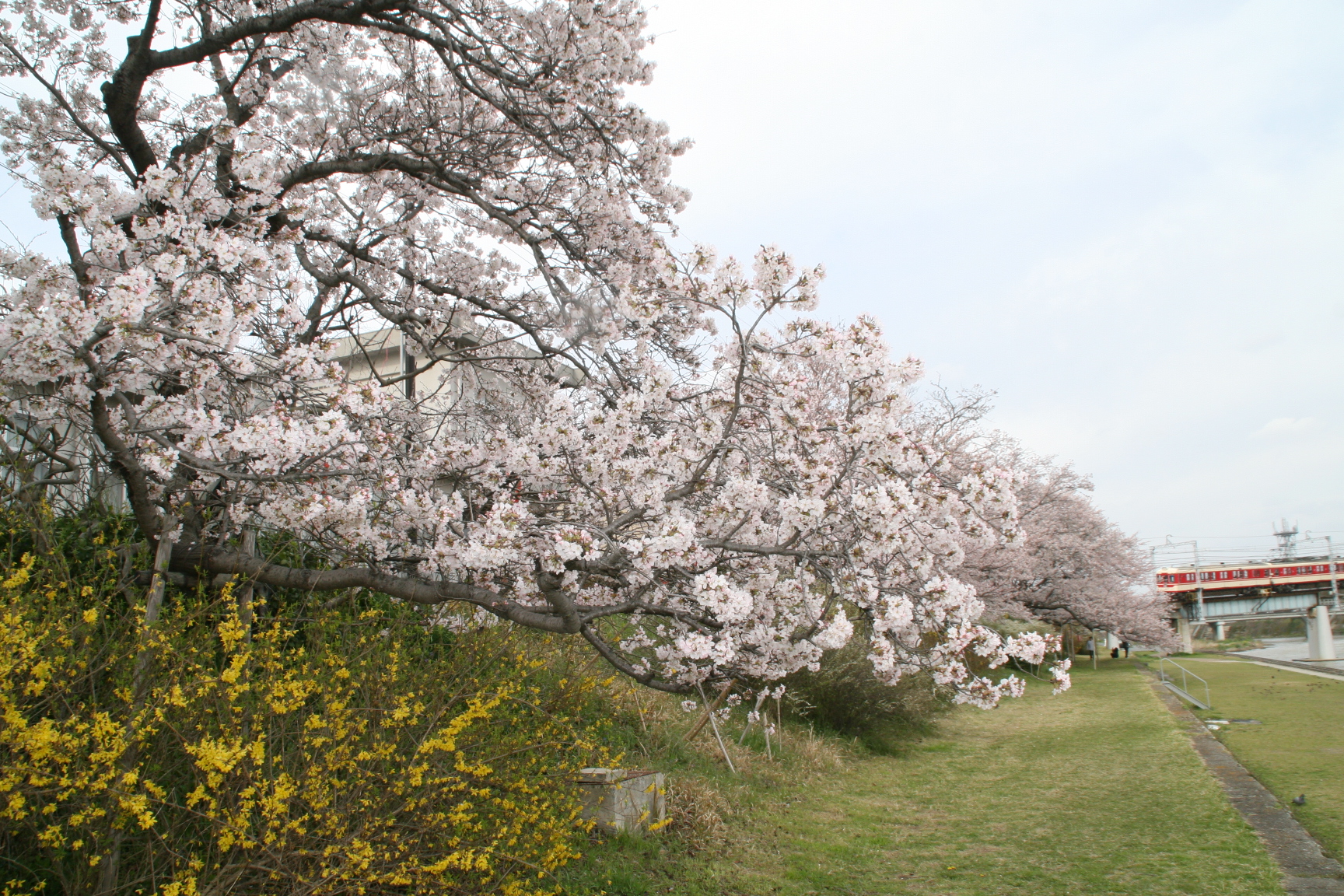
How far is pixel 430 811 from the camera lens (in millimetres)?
3512

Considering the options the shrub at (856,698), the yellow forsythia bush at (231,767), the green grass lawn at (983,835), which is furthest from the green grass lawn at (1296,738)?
the yellow forsythia bush at (231,767)

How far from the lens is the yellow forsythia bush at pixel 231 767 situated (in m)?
2.74

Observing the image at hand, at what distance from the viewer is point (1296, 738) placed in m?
11.1

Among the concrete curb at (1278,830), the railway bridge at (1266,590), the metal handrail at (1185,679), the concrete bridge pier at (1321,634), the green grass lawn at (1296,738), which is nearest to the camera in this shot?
the concrete curb at (1278,830)

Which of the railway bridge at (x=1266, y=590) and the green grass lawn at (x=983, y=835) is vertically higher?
the railway bridge at (x=1266, y=590)

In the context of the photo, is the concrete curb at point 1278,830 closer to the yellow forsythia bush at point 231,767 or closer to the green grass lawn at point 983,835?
the green grass lawn at point 983,835

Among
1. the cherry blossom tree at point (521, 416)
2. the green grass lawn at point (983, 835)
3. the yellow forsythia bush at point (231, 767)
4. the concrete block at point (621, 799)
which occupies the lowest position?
the green grass lawn at point (983, 835)

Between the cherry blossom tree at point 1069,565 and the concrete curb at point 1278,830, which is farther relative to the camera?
the cherry blossom tree at point 1069,565

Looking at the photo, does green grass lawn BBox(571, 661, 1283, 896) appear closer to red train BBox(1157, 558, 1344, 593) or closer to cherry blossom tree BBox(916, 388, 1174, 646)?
cherry blossom tree BBox(916, 388, 1174, 646)

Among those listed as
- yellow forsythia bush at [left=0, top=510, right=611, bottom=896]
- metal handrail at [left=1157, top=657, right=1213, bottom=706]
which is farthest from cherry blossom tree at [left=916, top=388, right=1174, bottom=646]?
yellow forsythia bush at [left=0, top=510, right=611, bottom=896]

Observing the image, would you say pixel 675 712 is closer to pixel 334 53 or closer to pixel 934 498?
pixel 934 498

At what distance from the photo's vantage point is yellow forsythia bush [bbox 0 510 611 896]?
274 centimetres

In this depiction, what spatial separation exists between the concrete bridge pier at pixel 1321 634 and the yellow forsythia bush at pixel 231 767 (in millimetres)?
43498

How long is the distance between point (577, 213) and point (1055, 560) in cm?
2010
